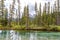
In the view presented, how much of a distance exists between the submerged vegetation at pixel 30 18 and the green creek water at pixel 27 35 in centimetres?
8

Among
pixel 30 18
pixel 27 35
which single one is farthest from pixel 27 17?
pixel 27 35

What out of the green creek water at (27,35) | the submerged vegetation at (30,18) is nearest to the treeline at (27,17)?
the submerged vegetation at (30,18)

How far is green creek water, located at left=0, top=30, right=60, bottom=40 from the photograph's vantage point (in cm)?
305

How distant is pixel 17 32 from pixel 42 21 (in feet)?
1.35

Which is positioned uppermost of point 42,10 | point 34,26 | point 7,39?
point 42,10

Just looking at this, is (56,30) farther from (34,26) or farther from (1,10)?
(1,10)

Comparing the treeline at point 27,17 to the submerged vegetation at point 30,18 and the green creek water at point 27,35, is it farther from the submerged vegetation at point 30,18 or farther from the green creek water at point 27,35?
the green creek water at point 27,35

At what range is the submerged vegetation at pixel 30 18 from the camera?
3.08 metres

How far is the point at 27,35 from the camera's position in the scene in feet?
10.2

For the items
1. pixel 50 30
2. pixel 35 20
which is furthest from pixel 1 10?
pixel 50 30

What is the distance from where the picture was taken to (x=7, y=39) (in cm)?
306

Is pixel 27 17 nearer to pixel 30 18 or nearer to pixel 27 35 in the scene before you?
pixel 30 18

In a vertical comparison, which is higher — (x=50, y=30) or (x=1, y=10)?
(x=1, y=10)

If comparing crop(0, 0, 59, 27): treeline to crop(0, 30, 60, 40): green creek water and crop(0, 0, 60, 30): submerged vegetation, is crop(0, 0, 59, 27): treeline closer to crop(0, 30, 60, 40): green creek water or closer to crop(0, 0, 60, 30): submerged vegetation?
crop(0, 0, 60, 30): submerged vegetation
